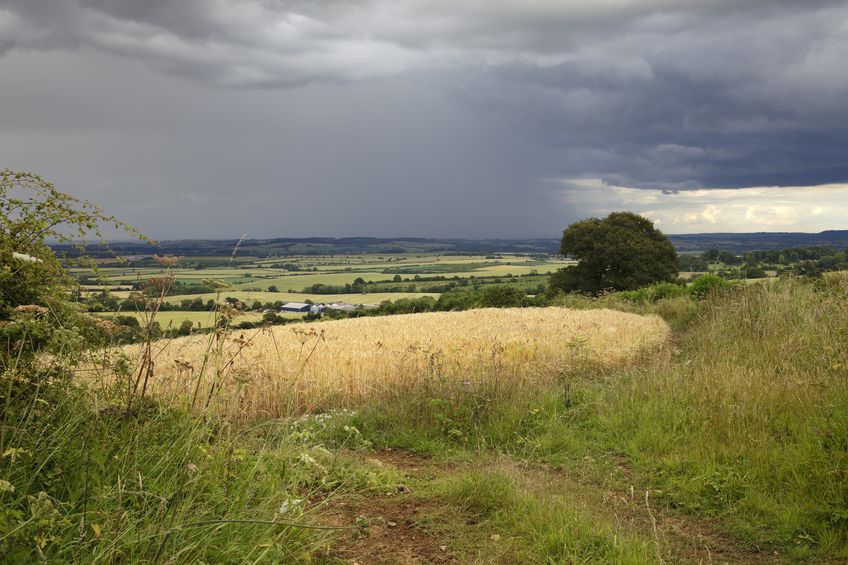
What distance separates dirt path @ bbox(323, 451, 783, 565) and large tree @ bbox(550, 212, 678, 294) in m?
44.6

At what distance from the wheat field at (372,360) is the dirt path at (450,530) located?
1.48 metres

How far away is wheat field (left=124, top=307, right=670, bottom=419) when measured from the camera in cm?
771

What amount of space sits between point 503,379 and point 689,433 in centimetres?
341

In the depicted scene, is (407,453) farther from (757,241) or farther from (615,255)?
(757,241)

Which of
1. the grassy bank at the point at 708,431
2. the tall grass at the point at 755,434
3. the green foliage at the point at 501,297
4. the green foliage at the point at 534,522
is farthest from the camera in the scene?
the green foliage at the point at 501,297

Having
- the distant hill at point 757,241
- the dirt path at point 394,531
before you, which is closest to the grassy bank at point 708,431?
the dirt path at point 394,531

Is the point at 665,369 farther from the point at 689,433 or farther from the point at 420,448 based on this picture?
the point at 420,448

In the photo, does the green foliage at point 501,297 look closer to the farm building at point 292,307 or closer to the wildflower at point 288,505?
the farm building at point 292,307

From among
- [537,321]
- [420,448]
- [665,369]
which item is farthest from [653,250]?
[420,448]

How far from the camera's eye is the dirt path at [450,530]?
5141mm

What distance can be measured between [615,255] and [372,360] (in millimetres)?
42033

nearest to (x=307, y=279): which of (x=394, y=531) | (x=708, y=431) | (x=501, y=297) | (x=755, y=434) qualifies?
(x=501, y=297)

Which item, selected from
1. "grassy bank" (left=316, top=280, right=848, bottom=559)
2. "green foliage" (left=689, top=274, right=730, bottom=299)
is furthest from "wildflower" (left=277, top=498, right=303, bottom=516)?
"green foliage" (left=689, top=274, right=730, bottom=299)

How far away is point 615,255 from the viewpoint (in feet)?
166
